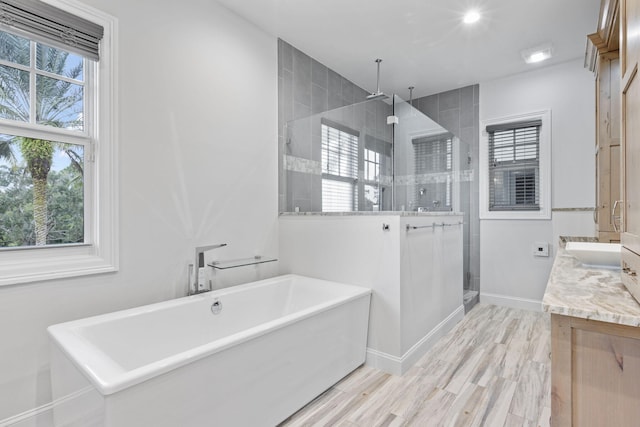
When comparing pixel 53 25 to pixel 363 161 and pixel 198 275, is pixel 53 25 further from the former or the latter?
pixel 363 161

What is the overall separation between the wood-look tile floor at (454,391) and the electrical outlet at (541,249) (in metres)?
1.05

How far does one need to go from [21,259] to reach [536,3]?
3.75 meters

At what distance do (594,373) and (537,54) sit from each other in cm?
328

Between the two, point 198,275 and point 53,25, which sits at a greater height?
point 53,25

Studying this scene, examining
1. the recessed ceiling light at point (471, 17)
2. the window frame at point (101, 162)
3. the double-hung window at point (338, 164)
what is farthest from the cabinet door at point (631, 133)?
the window frame at point (101, 162)

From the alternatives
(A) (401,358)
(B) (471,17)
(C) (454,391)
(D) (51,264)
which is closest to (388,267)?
(A) (401,358)

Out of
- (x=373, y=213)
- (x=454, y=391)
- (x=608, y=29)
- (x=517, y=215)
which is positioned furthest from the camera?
(x=517, y=215)

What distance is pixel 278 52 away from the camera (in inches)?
120

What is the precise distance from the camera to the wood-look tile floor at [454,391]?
5.90 ft

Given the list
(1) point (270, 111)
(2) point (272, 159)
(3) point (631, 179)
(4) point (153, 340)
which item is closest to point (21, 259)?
(4) point (153, 340)

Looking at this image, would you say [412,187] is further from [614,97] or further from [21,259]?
[21,259]

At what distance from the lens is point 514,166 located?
3.76 metres

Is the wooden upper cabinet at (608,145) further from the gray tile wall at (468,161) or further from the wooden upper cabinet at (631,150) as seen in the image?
the gray tile wall at (468,161)

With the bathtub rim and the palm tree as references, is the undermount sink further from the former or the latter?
the palm tree
